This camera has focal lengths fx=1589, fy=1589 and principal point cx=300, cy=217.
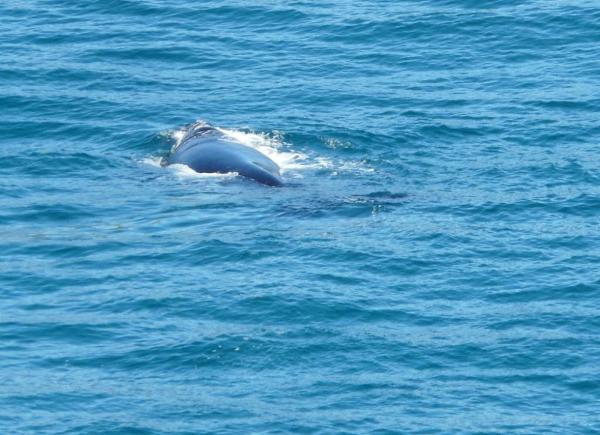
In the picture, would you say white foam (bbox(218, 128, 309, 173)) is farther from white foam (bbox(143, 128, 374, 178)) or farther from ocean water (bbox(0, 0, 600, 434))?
ocean water (bbox(0, 0, 600, 434))

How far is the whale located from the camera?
5200cm

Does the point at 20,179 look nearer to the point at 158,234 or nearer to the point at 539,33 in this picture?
the point at 158,234

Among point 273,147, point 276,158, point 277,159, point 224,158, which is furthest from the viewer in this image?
point 273,147

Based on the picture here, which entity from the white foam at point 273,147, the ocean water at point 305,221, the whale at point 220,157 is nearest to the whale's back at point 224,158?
the whale at point 220,157

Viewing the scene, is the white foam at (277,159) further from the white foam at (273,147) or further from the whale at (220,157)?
the whale at (220,157)

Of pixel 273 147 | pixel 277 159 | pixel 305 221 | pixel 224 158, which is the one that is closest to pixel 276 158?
pixel 277 159

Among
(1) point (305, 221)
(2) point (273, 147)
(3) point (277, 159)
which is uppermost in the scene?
(2) point (273, 147)

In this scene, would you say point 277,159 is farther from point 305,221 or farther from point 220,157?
point 305,221

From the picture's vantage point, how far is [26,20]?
69.9m

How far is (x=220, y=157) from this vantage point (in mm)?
53312

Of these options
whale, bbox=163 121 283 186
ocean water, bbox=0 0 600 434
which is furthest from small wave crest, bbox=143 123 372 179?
whale, bbox=163 121 283 186

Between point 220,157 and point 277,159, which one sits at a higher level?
point 220,157

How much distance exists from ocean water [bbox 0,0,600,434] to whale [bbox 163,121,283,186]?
57cm

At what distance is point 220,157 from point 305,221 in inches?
248
